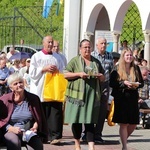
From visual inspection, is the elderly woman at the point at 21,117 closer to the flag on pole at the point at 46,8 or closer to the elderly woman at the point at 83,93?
the elderly woman at the point at 83,93

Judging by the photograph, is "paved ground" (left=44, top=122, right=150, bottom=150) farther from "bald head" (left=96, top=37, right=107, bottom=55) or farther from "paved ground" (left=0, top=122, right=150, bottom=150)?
"bald head" (left=96, top=37, right=107, bottom=55)

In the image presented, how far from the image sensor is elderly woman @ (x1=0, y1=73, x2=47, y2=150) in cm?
768

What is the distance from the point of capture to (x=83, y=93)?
9.57m

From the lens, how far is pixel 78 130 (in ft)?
32.1

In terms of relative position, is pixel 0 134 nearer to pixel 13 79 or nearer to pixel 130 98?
pixel 13 79

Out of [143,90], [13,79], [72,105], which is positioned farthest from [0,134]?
[143,90]

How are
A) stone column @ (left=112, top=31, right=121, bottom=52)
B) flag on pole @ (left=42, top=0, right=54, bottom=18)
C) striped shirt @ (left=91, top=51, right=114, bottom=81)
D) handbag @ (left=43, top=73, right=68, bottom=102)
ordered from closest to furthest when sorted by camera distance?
handbag @ (left=43, top=73, right=68, bottom=102)
striped shirt @ (left=91, top=51, right=114, bottom=81)
stone column @ (left=112, top=31, right=121, bottom=52)
flag on pole @ (left=42, top=0, right=54, bottom=18)

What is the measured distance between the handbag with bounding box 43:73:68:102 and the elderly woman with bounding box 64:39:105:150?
1010 millimetres

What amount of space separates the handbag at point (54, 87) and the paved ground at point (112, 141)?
0.84m

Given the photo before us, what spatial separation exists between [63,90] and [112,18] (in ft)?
40.9

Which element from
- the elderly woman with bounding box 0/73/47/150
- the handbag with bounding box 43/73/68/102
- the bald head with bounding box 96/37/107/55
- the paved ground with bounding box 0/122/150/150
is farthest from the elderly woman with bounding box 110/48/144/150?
the elderly woman with bounding box 0/73/47/150

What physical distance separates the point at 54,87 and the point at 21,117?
307cm

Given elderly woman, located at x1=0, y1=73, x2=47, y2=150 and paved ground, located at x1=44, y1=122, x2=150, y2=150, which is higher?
elderly woman, located at x1=0, y1=73, x2=47, y2=150

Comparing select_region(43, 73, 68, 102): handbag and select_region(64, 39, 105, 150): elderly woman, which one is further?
select_region(43, 73, 68, 102): handbag
